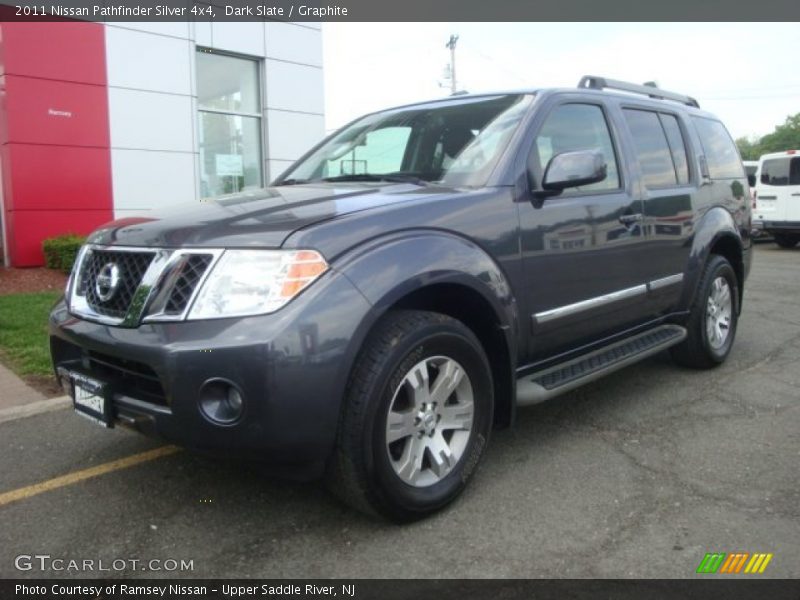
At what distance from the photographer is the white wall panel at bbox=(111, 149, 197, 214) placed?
10.9 metres

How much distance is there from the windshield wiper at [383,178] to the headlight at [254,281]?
3.64 feet

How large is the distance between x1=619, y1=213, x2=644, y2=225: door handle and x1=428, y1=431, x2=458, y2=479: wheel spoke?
1.82 m

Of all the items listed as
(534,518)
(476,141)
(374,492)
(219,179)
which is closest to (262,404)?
(374,492)

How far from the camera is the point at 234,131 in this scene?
1245 centimetres

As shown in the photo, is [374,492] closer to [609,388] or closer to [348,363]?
[348,363]

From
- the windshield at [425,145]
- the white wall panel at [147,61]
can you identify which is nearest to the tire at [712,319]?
the windshield at [425,145]

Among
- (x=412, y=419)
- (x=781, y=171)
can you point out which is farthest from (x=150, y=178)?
(x=781, y=171)

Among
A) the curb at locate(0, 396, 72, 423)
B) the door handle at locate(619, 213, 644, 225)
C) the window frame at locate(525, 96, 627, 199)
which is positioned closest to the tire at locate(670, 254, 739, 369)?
the door handle at locate(619, 213, 644, 225)

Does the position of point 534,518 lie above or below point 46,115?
below

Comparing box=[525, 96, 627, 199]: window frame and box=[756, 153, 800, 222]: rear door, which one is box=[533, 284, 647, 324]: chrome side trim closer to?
box=[525, 96, 627, 199]: window frame

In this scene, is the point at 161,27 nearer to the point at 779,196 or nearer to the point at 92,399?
the point at 92,399

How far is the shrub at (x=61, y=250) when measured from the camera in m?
9.41

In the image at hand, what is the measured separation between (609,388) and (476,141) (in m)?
2.18

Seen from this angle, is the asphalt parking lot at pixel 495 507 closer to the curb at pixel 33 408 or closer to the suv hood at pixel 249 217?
the curb at pixel 33 408
